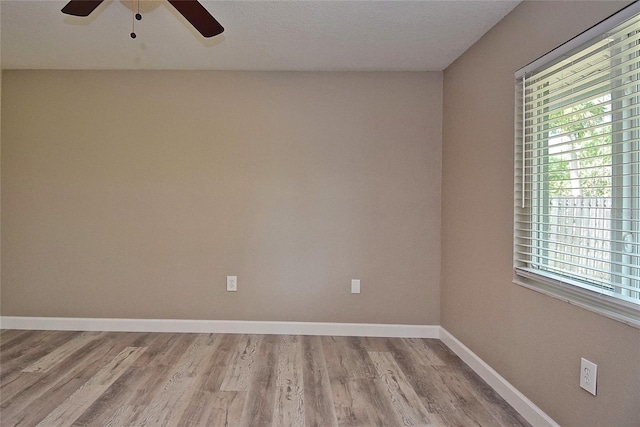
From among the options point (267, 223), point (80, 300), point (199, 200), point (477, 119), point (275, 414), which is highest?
point (477, 119)

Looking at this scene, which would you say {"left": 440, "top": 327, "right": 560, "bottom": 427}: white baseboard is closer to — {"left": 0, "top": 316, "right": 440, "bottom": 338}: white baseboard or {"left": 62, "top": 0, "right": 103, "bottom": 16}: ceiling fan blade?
{"left": 0, "top": 316, "right": 440, "bottom": 338}: white baseboard

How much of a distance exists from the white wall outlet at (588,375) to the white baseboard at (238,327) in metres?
1.71

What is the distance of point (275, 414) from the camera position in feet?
6.77

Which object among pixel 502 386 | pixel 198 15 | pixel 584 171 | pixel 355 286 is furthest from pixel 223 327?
pixel 584 171

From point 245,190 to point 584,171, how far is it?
248cm

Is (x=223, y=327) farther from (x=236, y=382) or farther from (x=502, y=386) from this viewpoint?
(x=502, y=386)

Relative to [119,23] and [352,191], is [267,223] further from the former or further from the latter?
[119,23]

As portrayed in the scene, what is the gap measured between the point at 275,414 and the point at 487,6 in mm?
2592

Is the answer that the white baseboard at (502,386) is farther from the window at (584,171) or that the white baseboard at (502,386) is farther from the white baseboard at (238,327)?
the window at (584,171)

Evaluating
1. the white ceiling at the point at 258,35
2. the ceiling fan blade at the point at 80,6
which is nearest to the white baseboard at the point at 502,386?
the white ceiling at the point at 258,35

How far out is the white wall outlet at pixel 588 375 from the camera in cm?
161

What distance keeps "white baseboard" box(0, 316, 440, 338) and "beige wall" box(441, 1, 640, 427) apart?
1.35 feet

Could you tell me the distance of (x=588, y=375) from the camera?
1.64 m

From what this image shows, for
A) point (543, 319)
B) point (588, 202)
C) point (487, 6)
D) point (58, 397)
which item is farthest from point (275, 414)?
point (487, 6)
